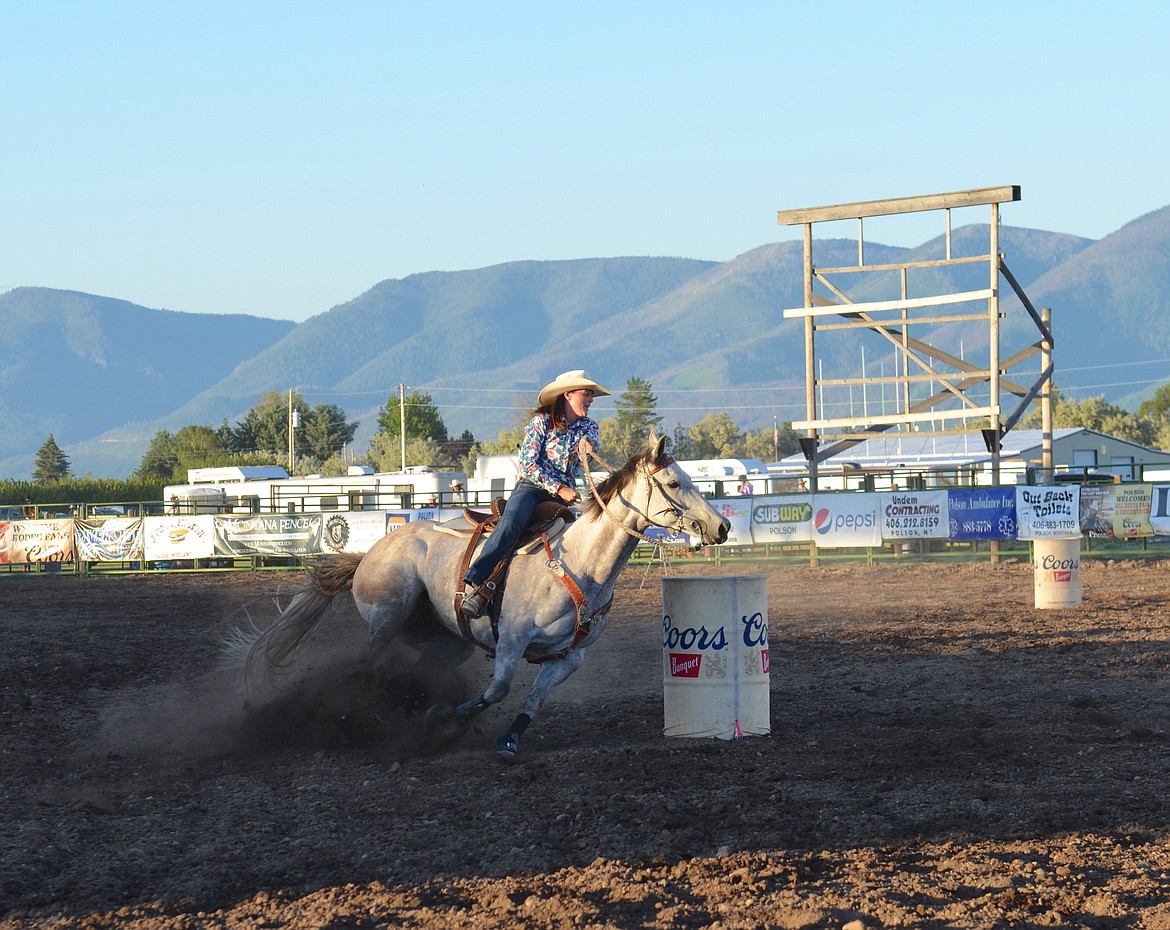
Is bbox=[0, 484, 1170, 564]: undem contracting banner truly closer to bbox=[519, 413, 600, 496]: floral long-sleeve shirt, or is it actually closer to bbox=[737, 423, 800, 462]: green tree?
bbox=[519, 413, 600, 496]: floral long-sleeve shirt

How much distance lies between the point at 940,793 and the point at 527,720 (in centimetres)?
249

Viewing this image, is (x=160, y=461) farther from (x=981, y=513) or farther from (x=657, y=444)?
(x=657, y=444)

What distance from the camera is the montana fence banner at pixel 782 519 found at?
2334 cm

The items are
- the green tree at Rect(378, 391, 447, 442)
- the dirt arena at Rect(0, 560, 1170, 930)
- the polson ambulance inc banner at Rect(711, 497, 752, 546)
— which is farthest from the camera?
the green tree at Rect(378, 391, 447, 442)

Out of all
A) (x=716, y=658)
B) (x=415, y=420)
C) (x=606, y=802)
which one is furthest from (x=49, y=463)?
(x=606, y=802)

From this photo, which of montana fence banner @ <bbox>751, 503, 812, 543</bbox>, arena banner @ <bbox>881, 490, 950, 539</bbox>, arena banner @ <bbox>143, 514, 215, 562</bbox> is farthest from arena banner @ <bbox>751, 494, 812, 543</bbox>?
arena banner @ <bbox>143, 514, 215, 562</bbox>

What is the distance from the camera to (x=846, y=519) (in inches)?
913

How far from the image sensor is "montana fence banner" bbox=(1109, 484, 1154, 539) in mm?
22172

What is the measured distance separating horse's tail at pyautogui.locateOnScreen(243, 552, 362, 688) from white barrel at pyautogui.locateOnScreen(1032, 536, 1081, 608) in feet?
30.0

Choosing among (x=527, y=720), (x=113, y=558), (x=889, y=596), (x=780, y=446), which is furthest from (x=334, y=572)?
(x=780, y=446)

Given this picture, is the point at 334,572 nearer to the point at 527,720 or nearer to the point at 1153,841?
the point at 527,720

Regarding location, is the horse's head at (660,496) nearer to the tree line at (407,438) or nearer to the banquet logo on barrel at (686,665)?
the banquet logo on barrel at (686,665)

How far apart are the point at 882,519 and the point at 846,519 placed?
2.02 ft

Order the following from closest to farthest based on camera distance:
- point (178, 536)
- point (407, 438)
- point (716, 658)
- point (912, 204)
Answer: point (716, 658)
point (912, 204)
point (178, 536)
point (407, 438)
